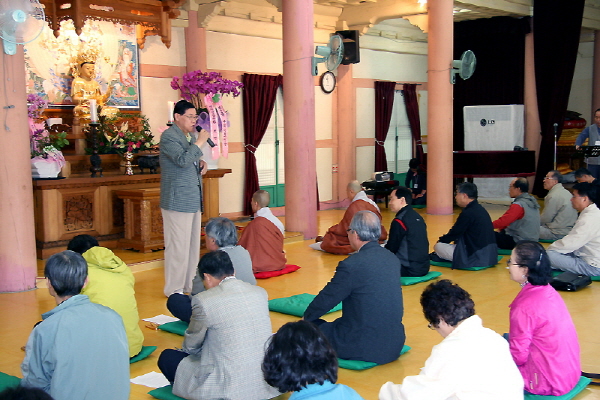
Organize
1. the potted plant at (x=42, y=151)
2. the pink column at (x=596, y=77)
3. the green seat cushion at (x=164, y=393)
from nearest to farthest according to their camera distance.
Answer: the green seat cushion at (x=164, y=393) → the potted plant at (x=42, y=151) → the pink column at (x=596, y=77)

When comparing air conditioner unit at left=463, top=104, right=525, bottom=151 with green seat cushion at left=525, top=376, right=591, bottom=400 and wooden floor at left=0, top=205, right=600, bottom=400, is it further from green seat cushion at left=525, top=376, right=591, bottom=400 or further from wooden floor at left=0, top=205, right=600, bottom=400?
green seat cushion at left=525, top=376, right=591, bottom=400

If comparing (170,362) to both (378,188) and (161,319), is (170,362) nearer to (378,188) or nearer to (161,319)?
(161,319)

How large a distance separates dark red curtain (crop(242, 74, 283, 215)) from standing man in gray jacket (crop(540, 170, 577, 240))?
474 centimetres

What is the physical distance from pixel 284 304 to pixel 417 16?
7983mm

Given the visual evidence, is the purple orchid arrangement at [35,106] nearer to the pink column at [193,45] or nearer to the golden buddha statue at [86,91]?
the golden buddha statue at [86,91]

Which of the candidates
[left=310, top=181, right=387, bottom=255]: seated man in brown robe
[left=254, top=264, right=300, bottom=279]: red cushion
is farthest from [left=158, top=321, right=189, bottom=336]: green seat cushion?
[left=310, top=181, right=387, bottom=255]: seated man in brown robe

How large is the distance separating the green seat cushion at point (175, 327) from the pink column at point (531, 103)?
1069 cm

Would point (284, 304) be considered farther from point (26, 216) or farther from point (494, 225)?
point (494, 225)

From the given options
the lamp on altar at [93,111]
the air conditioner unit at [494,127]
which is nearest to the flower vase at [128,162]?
the lamp on altar at [93,111]

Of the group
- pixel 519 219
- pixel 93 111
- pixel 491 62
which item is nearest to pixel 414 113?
pixel 491 62

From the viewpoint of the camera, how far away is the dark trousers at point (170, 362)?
3.64m

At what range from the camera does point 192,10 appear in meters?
9.82

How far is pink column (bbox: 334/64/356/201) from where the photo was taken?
41.5ft

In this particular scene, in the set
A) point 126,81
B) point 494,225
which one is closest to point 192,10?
point 126,81
